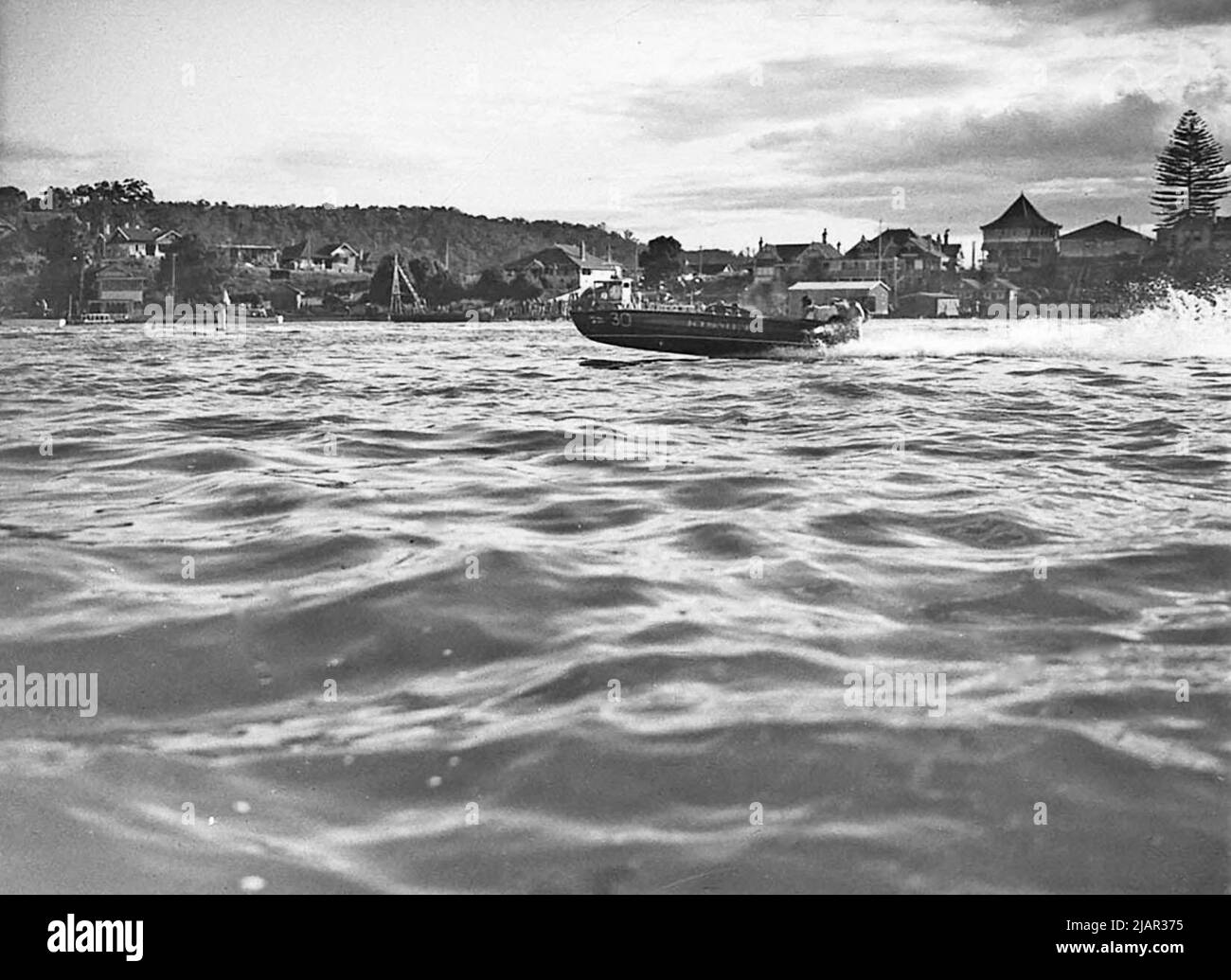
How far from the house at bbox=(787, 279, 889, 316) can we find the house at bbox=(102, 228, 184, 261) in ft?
129

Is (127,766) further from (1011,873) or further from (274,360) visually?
(274,360)

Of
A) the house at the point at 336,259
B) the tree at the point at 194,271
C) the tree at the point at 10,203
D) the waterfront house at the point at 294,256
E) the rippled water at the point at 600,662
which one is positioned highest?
the house at the point at 336,259

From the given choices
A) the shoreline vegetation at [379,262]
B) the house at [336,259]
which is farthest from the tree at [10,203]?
the house at [336,259]

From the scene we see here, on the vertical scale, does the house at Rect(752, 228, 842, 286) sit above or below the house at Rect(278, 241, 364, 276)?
above

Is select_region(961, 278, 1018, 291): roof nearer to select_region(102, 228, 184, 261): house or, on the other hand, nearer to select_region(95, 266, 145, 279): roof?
select_region(102, 228, 184, 261): house

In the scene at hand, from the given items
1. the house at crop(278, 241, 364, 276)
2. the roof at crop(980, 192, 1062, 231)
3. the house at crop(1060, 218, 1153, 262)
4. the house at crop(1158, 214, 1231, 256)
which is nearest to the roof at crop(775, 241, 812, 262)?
the roof at crop(980, 192, 1062, 231)

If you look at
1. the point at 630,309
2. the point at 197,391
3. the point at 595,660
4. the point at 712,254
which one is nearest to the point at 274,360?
the point at 197,391

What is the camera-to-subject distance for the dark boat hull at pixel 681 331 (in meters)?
18.9

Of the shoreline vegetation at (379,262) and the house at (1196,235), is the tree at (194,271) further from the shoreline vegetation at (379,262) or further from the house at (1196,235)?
the house at (1196,235)

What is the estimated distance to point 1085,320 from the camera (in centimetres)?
2638

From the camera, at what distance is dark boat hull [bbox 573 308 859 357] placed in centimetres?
1891

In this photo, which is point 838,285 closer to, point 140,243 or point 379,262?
point 379,262

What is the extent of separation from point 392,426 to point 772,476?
9.49ft

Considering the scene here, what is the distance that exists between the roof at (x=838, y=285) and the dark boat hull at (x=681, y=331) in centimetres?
3373
